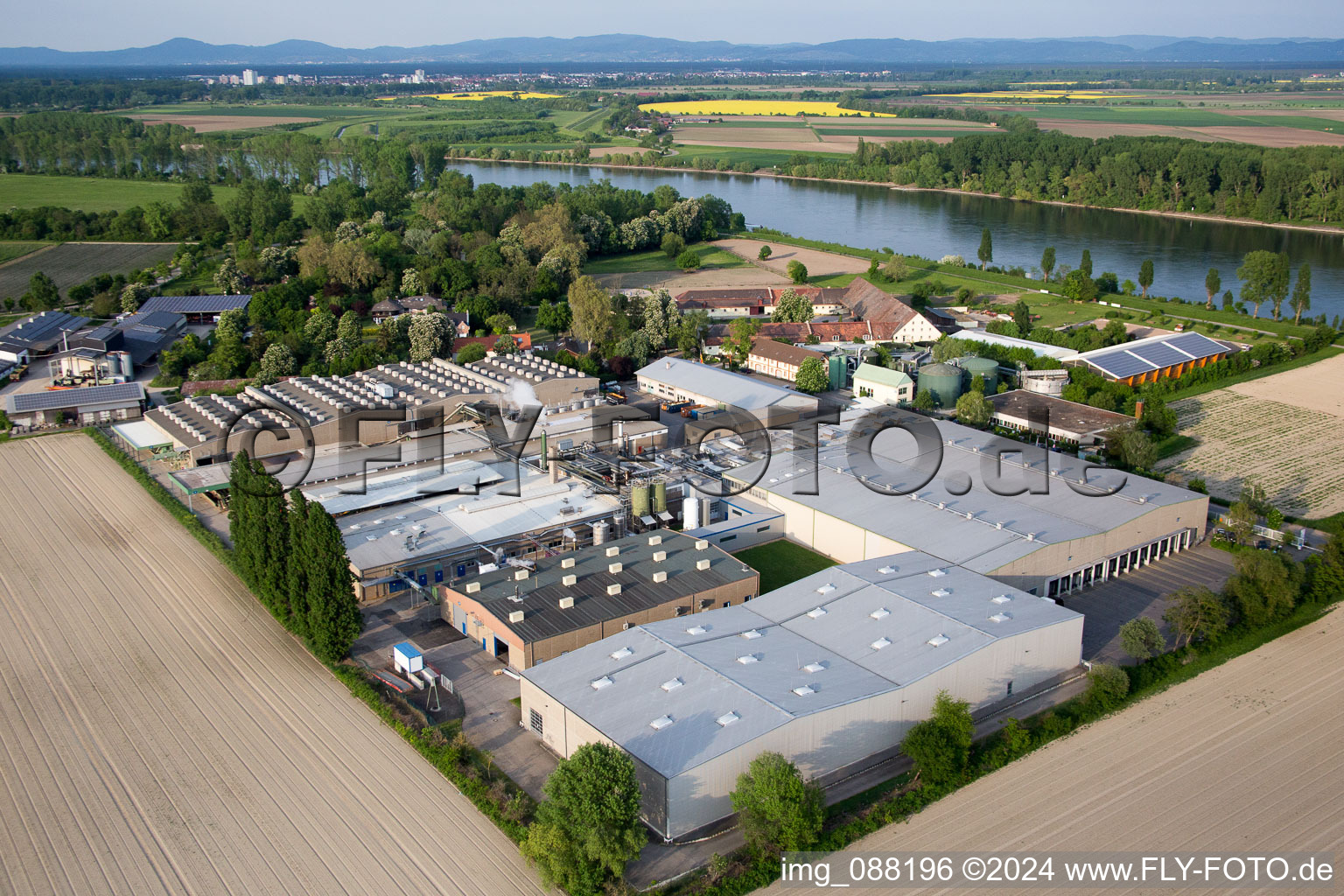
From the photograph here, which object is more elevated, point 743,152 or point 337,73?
point 337,73

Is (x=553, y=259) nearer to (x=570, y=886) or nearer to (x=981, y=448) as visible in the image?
(x=981, y=448)

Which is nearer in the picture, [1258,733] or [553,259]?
[1258,733]

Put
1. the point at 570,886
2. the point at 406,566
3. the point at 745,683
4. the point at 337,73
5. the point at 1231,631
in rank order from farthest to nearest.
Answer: the point at 337,73 → the point at 406,566 → the point at 1231,631 → the point at 745,683 → the point at 570,886

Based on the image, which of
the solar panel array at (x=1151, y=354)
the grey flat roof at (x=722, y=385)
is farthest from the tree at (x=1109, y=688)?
the solar panel array at (x=1151, y=354)

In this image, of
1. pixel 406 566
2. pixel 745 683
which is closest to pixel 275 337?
pixel 406 566

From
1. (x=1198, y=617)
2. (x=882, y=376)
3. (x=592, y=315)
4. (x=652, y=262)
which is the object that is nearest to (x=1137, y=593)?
(x=1198, y=617)

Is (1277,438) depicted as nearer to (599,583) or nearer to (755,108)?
(599,583)

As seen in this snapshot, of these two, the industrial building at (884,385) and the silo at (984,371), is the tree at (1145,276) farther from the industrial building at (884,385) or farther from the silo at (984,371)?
the industrial building at (884,385)
